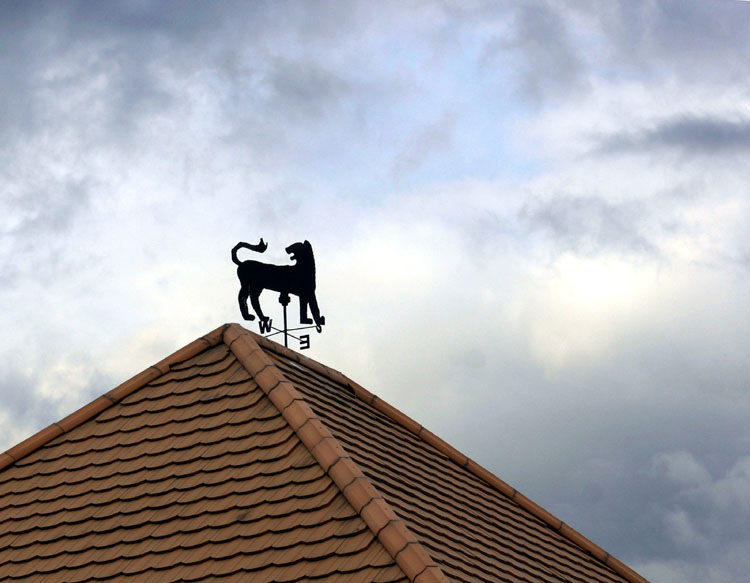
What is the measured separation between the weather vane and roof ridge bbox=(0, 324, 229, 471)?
80 cm

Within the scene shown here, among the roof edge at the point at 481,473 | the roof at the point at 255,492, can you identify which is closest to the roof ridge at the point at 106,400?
the roof at the point at 255,492

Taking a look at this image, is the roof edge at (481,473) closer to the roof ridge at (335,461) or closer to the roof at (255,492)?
the roof at (255,492)

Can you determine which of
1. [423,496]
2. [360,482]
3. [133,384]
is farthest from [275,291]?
[360,482]

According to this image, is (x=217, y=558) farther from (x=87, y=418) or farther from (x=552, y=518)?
(x=552, y=518)

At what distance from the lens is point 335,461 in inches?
311

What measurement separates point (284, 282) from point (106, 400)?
2.10 metres

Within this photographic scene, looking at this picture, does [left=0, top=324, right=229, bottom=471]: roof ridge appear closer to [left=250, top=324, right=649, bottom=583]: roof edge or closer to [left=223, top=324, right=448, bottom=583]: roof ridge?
[left=223, top=324, right=448, bottom=583]: roof ridge

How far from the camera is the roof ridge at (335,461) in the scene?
6.94 metres

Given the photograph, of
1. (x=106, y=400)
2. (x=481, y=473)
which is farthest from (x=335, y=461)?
(x=481, y=473)

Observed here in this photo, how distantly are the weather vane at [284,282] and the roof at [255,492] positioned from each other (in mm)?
621

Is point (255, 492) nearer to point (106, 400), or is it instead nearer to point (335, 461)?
point (335, 461)

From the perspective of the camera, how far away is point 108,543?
8109 mm

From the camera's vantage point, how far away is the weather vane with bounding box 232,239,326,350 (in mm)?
10664

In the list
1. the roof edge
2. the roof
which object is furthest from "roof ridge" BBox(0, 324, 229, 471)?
the roof edge
